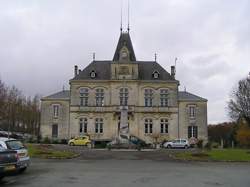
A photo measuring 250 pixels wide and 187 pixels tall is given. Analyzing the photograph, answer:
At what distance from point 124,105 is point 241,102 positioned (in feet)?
58.1

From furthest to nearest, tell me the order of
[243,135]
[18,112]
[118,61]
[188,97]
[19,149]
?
[18,112] → [188,97] → [118,61] → [243,135] → [19,149]

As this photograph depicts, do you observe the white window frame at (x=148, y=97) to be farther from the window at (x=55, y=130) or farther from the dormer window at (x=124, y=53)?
the window at (x=55, y=130)

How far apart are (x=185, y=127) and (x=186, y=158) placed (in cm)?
3395

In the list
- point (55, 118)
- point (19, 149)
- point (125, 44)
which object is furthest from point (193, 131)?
point (19, 149)

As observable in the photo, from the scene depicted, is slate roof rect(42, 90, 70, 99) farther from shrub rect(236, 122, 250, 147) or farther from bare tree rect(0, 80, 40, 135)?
shrub rect(236, 122, 250, 147)

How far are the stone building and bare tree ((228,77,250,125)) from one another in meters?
4.48

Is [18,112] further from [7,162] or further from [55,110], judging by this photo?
[7,162]

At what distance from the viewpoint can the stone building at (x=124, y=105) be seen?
63031 mm

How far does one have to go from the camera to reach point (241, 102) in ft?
199

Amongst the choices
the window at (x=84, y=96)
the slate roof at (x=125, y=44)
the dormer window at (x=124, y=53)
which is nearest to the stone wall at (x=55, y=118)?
the window at (x=84, y=96)

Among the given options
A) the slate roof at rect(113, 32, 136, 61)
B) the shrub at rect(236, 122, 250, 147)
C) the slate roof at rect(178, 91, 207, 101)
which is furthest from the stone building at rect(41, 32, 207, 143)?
the shrub at rect(236, 122, 250, 147)

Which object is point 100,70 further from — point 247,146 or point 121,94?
point 247,146

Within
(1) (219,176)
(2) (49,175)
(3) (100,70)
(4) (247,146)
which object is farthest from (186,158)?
(3) (100,70)

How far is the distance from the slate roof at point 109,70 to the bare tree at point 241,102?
10525mm
